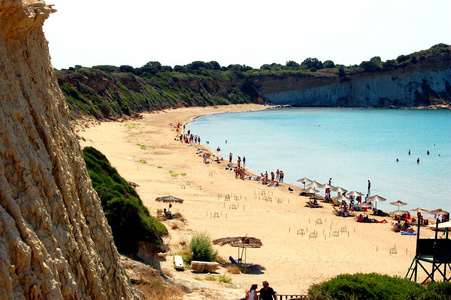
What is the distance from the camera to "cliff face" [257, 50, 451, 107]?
127 m

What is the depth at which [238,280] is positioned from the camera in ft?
44.7

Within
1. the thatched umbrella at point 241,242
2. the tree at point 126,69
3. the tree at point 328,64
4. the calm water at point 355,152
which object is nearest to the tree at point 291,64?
the tree at point 328,64

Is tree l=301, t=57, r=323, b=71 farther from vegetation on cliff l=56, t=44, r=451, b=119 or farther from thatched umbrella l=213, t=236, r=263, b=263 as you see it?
thatched umbrella l=213, t=236, r=263, b=263

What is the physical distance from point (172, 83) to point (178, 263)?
95.7 metres

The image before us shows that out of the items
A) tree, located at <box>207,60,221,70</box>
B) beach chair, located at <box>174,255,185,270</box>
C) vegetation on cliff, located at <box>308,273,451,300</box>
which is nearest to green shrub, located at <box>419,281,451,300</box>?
vegetation on cliff, located at <box>308,273,451,300</box>

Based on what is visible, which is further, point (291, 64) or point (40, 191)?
Answer: point (291, 64)

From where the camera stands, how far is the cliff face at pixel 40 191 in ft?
16.6

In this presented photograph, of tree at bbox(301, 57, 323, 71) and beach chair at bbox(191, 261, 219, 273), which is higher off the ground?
tree at bbox(301, 57, 323, 71)

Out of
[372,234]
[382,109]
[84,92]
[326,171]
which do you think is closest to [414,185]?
[326,171]

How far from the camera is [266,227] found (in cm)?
2083

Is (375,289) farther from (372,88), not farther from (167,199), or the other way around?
(372,88)

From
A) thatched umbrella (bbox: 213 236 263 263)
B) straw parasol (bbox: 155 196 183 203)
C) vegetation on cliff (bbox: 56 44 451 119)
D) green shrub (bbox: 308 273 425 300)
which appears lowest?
thatched umbrella (bbox: 213 236 263 263)

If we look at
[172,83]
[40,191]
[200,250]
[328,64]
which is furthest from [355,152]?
[328,64]

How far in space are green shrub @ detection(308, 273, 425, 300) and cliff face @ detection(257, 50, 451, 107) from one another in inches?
4810
